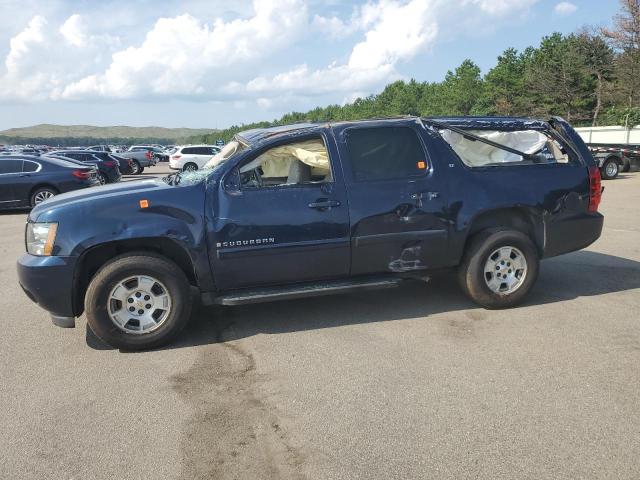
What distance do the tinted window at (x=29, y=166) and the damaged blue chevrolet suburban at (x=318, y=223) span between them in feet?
35.0

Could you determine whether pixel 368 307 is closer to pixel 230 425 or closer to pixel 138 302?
pixel 138 302

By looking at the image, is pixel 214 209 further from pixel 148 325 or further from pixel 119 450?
pixel 119 450

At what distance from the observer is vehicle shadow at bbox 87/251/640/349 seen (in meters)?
4.99

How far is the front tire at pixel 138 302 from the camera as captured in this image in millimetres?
4398

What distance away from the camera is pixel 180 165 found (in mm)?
29922

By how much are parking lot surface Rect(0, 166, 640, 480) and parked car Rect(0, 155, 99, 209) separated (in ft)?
31.2

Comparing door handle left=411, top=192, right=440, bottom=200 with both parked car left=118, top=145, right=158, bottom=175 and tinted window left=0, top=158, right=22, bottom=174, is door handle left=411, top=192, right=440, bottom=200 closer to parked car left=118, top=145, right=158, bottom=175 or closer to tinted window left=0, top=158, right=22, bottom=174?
tinted window left=0, top=158, right=22, bottom=174

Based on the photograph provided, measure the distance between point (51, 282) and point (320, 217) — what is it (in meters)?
2.26

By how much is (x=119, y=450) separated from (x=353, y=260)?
250 cm

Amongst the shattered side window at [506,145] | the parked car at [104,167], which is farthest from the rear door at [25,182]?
the shattered side window at [506,145]

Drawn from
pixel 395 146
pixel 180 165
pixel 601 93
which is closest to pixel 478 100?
pixel 601 93

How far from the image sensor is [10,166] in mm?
14117

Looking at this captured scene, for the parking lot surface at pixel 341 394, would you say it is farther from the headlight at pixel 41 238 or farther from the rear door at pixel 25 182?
the rear door at pixel 25 182

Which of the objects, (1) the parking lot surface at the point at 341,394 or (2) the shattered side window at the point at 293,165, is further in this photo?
(2) the shattered side window at the point at 293,165
